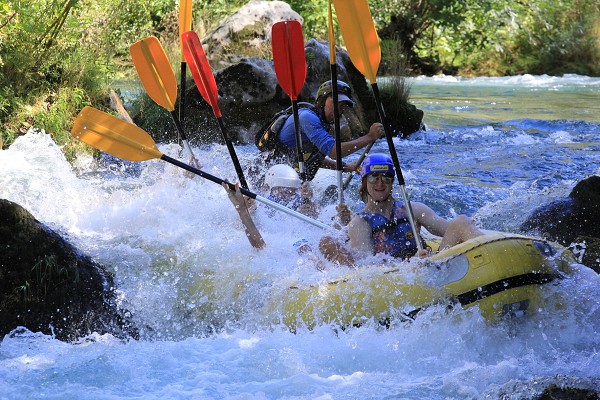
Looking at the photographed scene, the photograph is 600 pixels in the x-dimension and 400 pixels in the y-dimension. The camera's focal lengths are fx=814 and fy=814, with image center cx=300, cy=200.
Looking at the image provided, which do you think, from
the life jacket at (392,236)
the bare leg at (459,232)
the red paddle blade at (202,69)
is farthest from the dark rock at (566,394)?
the red paddle blade at (202,69)

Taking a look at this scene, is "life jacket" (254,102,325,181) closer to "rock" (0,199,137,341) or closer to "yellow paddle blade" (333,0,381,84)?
"yellow paddle blade" (333,0,381,84)

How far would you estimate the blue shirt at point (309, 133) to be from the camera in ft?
18.9

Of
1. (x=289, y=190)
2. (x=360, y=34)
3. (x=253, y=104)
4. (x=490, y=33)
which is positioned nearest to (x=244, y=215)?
(x=289, y=190)

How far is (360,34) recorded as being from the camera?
504 cm

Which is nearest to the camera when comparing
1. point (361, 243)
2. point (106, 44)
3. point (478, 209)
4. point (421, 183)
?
point (361, 243)

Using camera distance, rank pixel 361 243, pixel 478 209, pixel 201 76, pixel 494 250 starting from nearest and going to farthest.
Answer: pixel 494 250
pixel 361 243
pixel 201 76
pixel 478 209

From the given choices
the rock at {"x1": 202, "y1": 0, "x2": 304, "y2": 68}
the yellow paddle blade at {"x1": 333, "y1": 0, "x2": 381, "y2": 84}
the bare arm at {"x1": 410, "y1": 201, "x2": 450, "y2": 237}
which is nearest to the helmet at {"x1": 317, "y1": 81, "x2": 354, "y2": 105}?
the yellow paddle blade at {"x1": 333, "y1": 0, "x2": 381, "y2": 84}

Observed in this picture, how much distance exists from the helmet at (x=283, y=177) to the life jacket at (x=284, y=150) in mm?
446

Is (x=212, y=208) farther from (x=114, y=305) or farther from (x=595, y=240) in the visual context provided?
(x=595, y=240)

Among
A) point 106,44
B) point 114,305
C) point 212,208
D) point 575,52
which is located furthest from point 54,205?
point 575,52

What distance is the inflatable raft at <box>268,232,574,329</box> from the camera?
384cm

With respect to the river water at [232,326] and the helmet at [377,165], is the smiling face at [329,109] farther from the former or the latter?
the helmet at [377,165]

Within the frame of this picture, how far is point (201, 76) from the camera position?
5.82m

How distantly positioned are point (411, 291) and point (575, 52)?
16.6m
